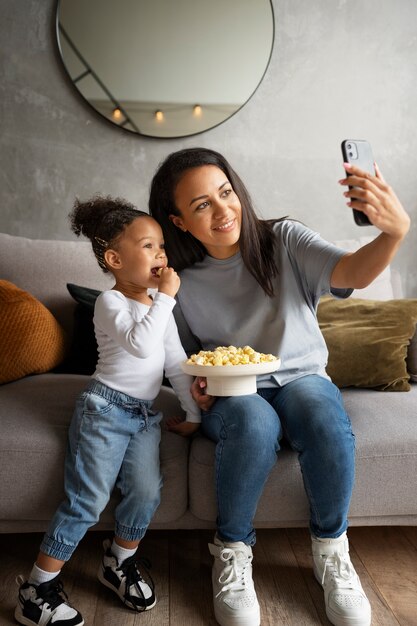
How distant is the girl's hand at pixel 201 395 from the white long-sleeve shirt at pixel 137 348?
44mm

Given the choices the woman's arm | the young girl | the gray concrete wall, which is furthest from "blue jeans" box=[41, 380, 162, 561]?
the gray concrete wall

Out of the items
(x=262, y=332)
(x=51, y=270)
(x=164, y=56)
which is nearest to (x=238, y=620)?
(x=262, y=332)

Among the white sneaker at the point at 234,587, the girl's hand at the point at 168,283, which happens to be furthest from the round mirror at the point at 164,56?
the white sneaker at the point at 234,587

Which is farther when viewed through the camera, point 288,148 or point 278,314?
point 288,148

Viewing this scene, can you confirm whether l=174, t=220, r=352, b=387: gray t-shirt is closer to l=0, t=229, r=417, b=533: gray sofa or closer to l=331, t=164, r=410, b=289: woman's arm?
l=331, t=164, r=410, b=289: woman's arm

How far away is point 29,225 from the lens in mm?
2740

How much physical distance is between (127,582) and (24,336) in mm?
835

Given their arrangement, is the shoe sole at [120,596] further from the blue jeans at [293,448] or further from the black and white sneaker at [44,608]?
the blue jeans at [293,448]

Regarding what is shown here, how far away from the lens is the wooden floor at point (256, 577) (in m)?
1.47

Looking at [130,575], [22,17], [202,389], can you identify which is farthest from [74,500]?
[22,17]

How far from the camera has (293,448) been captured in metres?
1.54

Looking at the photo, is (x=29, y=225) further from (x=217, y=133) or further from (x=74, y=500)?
(x=74, y=500)

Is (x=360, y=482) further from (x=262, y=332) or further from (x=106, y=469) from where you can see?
(x=106, y=469)

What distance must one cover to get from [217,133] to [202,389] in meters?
1.47
